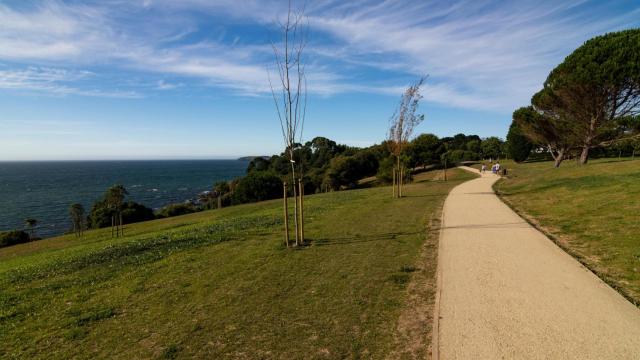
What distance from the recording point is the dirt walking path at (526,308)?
438 cm

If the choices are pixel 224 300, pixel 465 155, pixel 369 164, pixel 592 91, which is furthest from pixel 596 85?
pixel 465 155

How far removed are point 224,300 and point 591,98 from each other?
34.0 m

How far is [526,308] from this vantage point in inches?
215

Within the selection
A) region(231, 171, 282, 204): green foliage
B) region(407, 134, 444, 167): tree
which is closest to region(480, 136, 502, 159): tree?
region(407, 134, 444, 167): tree

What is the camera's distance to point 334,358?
170 inches

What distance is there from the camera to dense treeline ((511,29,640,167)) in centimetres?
2520

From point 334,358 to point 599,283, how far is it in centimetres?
529

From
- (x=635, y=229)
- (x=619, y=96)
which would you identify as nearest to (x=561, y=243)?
(x=635, y=229)

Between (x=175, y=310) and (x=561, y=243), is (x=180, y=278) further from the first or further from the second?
(x=561, y=243)

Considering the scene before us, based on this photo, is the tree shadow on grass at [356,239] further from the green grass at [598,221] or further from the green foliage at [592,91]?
the green foliage at [592,91]

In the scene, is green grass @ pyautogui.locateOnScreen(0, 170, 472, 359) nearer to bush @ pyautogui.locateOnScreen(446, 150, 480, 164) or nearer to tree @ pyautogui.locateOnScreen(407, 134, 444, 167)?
tree @ pyautogui.locateOnScreen(407, 134, 444, 167)

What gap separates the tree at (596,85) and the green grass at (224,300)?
25.7 m

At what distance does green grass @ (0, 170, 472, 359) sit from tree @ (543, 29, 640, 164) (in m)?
25.7

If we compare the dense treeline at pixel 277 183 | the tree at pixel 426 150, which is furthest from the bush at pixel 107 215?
the tree at pixel 426 150
